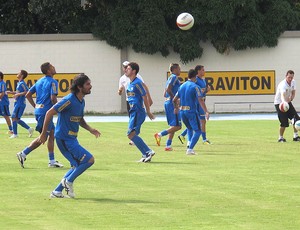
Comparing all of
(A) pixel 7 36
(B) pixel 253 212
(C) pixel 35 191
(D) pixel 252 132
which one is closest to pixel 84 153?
(C) pixel 35 191

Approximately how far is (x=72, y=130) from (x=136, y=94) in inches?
233

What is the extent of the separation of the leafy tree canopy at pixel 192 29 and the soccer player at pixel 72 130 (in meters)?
28.7

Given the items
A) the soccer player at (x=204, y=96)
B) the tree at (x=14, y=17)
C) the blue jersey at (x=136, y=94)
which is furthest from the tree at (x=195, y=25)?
the blue jersey at (x=136, y=94)

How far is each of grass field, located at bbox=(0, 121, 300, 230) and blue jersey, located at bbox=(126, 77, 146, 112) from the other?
116cm

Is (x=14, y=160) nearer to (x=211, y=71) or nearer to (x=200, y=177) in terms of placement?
(x=200, y=177)

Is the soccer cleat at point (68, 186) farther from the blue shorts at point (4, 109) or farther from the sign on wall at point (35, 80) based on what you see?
the sign on wall at point (35, 80)

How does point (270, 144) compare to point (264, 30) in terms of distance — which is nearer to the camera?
point (270, 144)

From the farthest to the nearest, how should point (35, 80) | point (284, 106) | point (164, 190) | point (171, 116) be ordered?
point (35, 80), point (284, 106), point (171, 116), point (164, 190)

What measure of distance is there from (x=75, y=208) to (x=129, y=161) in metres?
7.18

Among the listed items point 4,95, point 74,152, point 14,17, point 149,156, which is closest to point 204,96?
point 149,156

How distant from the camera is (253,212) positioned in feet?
41.0

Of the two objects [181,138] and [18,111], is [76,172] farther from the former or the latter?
[18,111]

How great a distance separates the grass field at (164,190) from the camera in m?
11.9

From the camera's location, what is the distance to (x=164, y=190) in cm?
1501
